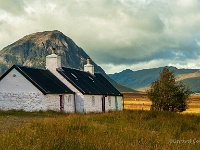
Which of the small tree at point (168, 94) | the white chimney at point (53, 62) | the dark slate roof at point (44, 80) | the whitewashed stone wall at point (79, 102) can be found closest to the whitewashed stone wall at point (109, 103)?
the whitewashed stone wall at point (79, 102)

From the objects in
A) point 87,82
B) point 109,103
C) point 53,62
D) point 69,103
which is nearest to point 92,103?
point 87,82

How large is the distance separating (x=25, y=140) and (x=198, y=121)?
15.2m

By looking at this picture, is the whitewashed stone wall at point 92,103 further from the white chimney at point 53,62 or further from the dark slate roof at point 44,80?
the white chimney at point 53,62

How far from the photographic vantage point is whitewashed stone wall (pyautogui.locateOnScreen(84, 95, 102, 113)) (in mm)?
45875

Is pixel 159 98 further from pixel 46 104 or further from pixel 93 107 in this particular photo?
pixel 46 104

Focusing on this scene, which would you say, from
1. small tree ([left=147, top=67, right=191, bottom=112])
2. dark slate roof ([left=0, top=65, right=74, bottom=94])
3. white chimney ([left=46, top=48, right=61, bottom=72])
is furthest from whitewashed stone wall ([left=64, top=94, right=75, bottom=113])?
small tree ([left=147, top=67, right=191, bottom=112])

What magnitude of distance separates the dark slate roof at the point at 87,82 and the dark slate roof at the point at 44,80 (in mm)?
1400

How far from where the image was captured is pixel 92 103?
47656 millimetres

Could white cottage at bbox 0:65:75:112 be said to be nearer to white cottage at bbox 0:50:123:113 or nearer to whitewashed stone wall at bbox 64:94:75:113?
white cottage at bbox 0:50:123:113

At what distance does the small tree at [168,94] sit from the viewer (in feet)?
147

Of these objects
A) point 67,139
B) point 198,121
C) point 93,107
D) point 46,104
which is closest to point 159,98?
point 93,107

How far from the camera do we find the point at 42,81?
4147cm

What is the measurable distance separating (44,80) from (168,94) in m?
14.6

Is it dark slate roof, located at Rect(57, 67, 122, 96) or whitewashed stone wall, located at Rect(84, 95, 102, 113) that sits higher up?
dark slate roof, located at Rect(57, 67, 122, 96)
